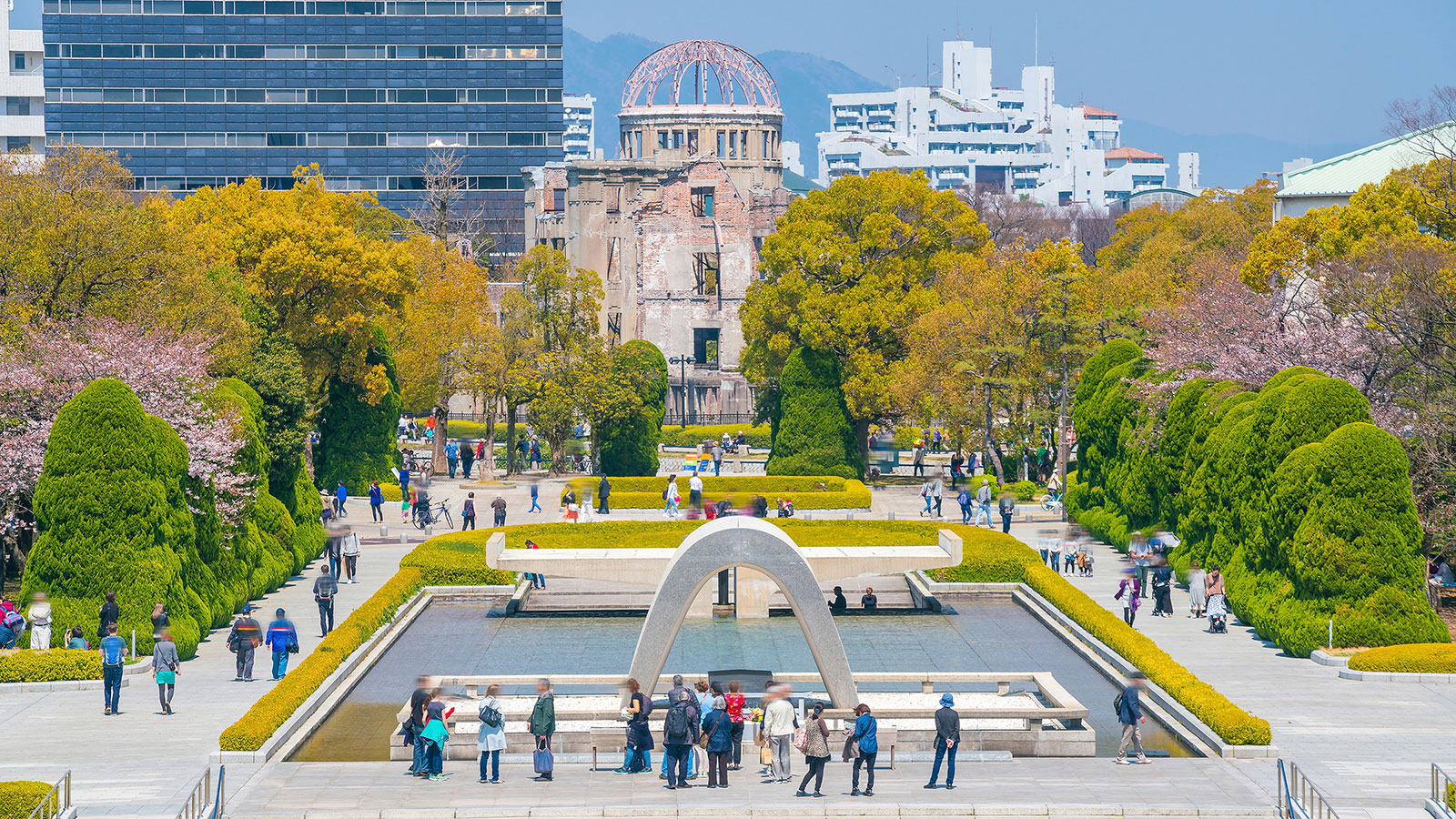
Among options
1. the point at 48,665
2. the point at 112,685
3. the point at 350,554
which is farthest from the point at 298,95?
the point at 112,685

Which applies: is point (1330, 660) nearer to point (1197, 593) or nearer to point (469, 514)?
Answer: point (1197, 593)

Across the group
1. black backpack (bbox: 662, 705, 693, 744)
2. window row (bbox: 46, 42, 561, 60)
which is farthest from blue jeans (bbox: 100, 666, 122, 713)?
window row (bbox: 46, 42, 561, 60)

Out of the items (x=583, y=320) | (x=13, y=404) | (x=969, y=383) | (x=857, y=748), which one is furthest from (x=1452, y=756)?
(x=583, y=320)

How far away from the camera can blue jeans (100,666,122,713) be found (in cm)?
2989

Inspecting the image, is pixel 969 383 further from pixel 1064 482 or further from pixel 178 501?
pixel 178 501

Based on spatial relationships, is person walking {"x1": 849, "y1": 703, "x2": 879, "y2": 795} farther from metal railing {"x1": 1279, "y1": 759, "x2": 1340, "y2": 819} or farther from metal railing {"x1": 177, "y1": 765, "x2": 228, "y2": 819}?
metal railing {"x1": 177, "y1": 765, "x2": 228, "y2": 819}

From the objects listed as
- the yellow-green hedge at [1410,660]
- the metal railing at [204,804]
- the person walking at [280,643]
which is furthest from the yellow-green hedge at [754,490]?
the metal railing at [204,804]

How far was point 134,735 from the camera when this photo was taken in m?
28.5

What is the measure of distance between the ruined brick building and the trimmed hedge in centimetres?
5150

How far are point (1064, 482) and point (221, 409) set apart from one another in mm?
30583

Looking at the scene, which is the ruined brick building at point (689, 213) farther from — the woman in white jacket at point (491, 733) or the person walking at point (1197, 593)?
the woman in white jacket at point (491, 733)

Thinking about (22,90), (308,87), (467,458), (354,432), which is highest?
(308,87)

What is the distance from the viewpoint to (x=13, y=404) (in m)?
39.6

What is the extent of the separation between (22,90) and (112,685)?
370 feet
